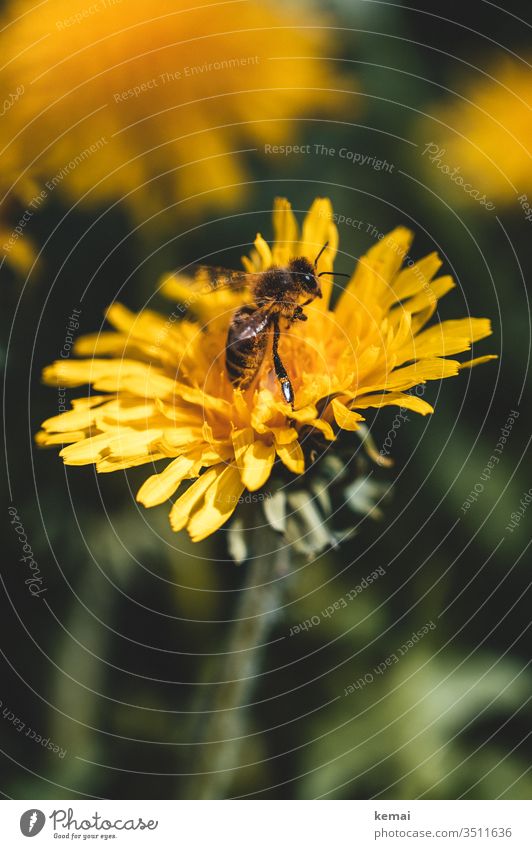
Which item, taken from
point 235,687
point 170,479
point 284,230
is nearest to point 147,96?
point 284,230

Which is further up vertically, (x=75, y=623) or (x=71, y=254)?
(x=71, y=254)

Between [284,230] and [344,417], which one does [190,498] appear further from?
[284,230]

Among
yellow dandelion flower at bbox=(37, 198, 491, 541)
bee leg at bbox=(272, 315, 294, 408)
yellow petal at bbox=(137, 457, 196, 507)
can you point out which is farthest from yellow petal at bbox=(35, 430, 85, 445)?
bee leg at bbox=(272, 315, 294, 408)

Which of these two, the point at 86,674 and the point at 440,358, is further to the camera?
the point at 86,674

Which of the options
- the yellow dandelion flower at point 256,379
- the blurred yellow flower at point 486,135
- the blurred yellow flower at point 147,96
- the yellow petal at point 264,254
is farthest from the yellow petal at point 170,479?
the blurred yellow flower at point 486,135

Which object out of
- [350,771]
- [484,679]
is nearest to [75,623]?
[350,771]

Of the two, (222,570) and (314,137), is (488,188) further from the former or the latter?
(222,570)

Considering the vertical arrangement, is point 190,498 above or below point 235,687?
above
